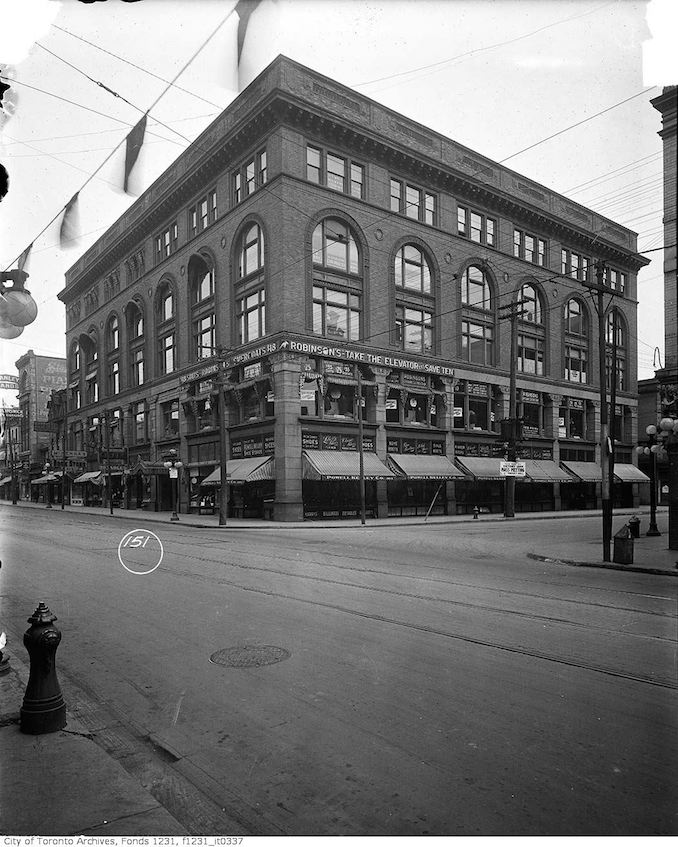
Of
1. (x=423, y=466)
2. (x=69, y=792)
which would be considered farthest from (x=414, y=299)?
(x=69, y=792)

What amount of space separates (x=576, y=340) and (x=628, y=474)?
10994mm

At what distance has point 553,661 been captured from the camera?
20.5 feet

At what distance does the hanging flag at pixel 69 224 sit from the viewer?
17.2 feet

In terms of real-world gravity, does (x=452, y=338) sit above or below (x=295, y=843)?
above

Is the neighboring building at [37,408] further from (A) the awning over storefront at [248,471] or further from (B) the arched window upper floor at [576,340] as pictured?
(B) the arched window upper floor at [576,340]

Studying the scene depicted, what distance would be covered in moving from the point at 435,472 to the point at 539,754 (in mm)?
31566

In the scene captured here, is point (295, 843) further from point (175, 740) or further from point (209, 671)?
point (209, 671)

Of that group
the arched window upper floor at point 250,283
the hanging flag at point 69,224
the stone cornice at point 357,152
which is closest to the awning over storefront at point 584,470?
the stone cornice at point 357,152

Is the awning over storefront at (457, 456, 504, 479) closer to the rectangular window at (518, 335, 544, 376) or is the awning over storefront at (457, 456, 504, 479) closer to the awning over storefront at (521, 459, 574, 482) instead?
the awning over storefront at (521, 459, 574, 482)

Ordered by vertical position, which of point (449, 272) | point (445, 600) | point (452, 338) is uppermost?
point (449, 272)

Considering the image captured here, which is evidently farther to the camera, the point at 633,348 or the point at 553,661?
the point at 633,348

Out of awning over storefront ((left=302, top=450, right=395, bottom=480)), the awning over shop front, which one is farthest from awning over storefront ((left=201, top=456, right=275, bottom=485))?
the awning over shop front

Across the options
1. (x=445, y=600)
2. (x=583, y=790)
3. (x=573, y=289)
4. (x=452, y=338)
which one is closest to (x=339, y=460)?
(x=452, y=338)

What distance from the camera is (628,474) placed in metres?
46.3
